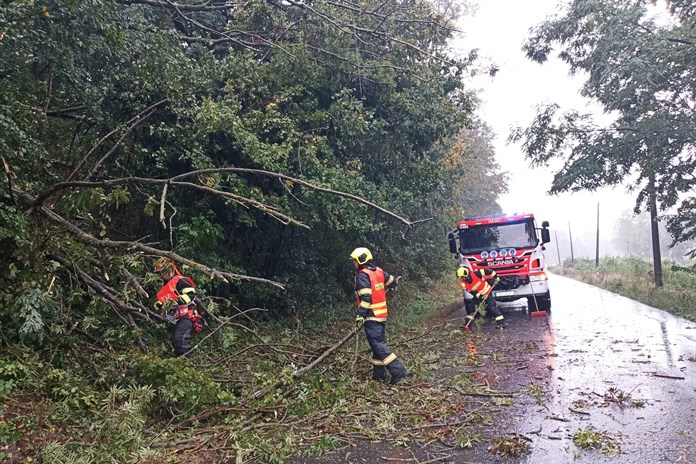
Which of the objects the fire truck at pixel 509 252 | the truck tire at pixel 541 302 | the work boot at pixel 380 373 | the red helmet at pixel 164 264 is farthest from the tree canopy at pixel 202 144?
the truck tire at pixel 541 302

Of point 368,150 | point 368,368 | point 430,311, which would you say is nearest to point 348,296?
point 430,311

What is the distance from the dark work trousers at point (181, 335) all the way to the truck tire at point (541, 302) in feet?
29.8

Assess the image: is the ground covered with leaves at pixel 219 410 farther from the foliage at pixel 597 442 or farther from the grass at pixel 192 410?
the foliage at pixel 597 442

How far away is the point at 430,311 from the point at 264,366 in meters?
8.77

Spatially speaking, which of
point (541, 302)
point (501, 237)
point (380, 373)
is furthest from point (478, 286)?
point (380, 373)

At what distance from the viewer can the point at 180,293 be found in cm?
688

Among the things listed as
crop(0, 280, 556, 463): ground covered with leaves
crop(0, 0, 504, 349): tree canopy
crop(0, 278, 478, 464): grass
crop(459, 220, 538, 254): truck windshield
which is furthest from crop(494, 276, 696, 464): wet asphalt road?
crop(0, 0, 504, 349): tree canopy

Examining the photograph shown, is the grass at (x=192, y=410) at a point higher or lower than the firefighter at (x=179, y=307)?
lower

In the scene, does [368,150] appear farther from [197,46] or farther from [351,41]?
[197,46]

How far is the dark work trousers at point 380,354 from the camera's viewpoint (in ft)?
21.9

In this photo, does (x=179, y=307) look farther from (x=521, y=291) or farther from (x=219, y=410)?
(x=521, y=291)

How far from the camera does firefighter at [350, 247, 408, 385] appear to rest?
263 inches

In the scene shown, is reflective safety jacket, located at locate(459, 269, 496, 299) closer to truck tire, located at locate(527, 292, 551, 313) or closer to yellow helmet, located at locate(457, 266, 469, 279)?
yellow helmet, located at locate(457, 266, 469, 279)

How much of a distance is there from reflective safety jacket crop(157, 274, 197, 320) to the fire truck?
7.34 meters
